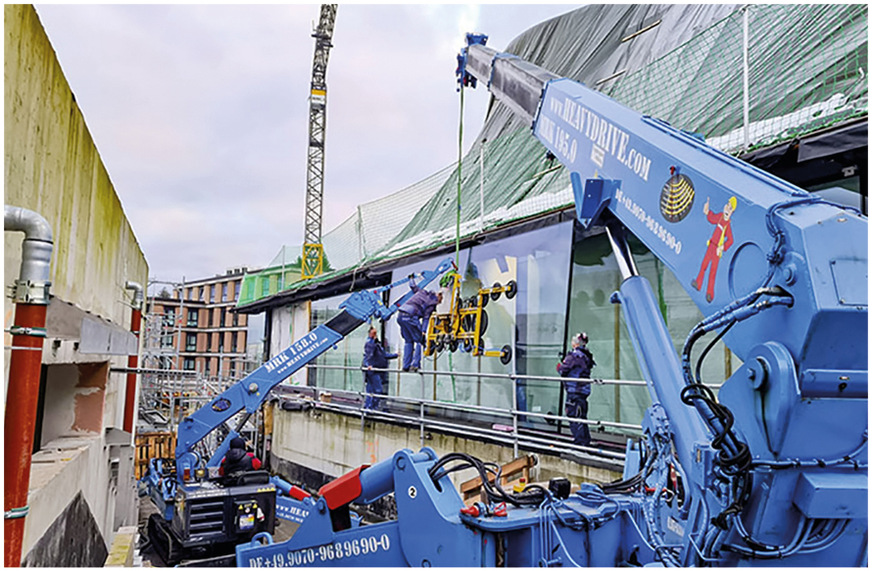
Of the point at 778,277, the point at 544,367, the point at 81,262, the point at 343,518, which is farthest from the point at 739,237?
the point at 544,367

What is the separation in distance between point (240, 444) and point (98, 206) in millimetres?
5124

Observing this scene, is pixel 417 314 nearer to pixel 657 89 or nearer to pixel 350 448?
pixel 350 448

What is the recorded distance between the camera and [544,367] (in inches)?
395

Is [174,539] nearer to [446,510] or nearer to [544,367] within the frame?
[544,367]

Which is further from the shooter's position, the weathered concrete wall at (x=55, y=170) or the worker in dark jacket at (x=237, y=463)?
the worker in dark jacket at (x=237, y=463)

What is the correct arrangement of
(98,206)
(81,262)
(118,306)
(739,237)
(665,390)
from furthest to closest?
(118,306), (98,206), (81,262), (665,390), (739,237)

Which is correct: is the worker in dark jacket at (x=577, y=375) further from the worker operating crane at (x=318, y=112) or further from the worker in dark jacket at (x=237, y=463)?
the worker operating crane at (x=318, y=112)

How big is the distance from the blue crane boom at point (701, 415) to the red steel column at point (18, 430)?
216cm

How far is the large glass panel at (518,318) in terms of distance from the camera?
32.3 ft

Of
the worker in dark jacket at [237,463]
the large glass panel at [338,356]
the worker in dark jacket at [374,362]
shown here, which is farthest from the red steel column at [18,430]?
the large glass panel at [338,356]

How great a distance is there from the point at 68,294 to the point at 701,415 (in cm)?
453

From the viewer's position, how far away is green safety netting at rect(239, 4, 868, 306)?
695 cm

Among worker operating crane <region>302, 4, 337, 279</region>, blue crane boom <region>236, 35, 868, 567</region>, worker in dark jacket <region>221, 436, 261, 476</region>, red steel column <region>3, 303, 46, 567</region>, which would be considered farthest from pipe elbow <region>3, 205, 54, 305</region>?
worker operating crane <region>302, 4, 337, 279</region>

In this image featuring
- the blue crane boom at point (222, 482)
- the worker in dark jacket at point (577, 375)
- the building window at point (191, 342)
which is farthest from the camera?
the building window at point (191, 342)
